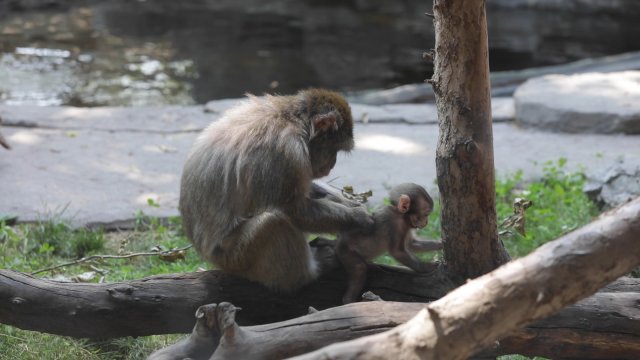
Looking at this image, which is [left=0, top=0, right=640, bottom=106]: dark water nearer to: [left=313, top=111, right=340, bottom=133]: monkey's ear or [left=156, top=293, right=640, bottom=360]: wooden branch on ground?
[left=313, top=111, right=340, bottom=133]: monkey's ear

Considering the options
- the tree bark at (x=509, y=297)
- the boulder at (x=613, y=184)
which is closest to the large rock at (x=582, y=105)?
the boulder at (x=613, y=184)

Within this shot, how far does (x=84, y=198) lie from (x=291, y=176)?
368 centimetres

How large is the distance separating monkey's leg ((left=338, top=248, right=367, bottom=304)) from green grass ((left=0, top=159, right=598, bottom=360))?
114 centimetres

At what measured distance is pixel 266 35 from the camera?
1722 cm

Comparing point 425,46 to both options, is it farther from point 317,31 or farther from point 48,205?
point 48,205

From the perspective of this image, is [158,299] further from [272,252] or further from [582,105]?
[582,105]

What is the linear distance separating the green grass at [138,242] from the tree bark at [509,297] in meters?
2.34

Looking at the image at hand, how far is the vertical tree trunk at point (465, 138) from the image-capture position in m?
4.27

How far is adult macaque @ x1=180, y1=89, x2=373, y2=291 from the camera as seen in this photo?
186 inches

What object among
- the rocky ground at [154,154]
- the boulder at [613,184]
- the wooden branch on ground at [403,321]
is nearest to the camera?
the wooden branch on ground at [403,321]

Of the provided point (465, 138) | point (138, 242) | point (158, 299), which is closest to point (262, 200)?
point (158, 299)

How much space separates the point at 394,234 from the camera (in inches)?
197

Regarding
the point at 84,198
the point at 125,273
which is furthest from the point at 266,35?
the point at 125,273

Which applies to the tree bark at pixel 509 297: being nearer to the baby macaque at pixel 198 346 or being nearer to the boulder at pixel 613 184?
the baby macaque at pixel 198 346
